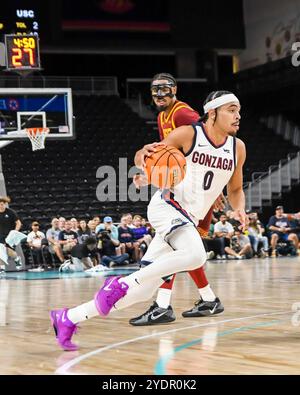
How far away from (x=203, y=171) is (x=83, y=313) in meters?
1.49

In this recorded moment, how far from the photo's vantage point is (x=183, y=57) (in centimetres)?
2909

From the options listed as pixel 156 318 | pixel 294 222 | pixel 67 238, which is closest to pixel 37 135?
pixel 67 238

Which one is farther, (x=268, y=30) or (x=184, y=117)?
(x=268, y=30)

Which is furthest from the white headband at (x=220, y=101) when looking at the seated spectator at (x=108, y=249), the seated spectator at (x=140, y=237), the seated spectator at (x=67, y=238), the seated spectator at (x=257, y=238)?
the seated spectator at (x=257, y=238)

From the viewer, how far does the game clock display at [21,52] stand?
54.0ft

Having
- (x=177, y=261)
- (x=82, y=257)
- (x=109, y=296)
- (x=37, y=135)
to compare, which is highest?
(x=37, y=135)

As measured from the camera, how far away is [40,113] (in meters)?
17.3

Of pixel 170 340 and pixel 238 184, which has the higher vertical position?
pixel 238 184

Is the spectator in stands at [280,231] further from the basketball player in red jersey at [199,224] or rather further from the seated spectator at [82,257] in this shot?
the basketball player in red jersey at [199,224]

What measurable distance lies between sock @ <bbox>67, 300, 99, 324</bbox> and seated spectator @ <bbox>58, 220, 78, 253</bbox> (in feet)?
38.4

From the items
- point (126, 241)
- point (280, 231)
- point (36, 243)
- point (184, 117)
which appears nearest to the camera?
point (184, 117)

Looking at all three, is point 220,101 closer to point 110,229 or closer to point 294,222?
point 110,229

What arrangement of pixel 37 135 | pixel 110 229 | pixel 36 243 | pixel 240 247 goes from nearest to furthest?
pixel 37 135 → pixel 36 243 → pixel 110 229 → pixel 240 247
